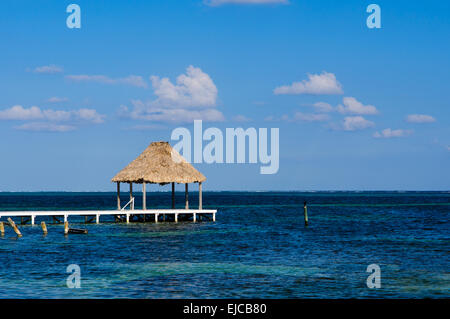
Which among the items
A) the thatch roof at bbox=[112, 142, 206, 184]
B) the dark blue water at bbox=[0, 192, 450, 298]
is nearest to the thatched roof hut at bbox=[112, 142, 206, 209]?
the thatch roof at bbox=[112, 142, 206, 184]

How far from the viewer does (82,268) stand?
25.7m

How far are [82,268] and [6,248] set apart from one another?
32.3 feet

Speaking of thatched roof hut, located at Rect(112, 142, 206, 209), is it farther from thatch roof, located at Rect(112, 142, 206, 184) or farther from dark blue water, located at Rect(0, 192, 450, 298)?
dark blue water, located at Rect(0, 192, 450, 298)

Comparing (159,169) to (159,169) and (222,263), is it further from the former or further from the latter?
(222,263)

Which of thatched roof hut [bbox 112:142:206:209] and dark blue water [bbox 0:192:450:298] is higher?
thatched roof hut [bbox 112:142:206:209]

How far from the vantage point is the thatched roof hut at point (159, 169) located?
155 ft

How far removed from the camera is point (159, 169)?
47.5m

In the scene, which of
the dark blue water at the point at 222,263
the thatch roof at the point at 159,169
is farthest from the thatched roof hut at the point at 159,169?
the dark blue water at the point at 222,263

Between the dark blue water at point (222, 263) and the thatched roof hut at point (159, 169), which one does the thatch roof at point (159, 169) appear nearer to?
the thatched roof hut at point (159, 169)

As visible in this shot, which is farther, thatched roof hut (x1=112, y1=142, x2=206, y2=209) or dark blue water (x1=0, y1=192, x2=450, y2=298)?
thatched roof hut (x1=112, y1=142, x2=206, y2=209)

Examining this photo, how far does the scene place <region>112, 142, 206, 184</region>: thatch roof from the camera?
47.2 meters

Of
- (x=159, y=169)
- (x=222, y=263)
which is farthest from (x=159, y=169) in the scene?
(x=222, y=263)
